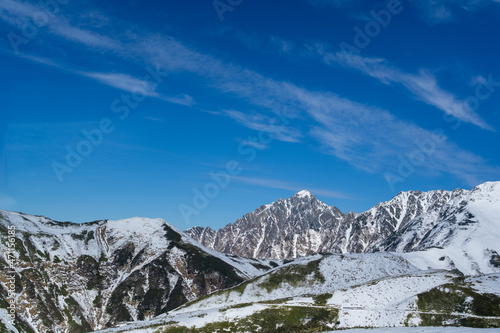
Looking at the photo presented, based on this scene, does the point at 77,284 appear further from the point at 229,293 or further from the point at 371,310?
the point at 371,310

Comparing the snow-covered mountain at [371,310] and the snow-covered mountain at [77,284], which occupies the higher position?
the snow-covered mountain at [77,284]

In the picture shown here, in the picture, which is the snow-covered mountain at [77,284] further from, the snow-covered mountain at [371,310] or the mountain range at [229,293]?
the snow-covered mountain at [371,310]

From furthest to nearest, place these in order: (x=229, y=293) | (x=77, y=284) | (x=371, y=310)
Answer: (x=77, y=284)
(x=229, y=293)
(x=371, y=310)

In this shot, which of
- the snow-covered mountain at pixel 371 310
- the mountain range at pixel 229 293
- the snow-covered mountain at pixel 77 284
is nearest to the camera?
the snow-covered mountain at pixel 371 310

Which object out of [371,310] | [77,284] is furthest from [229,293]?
[77,284]

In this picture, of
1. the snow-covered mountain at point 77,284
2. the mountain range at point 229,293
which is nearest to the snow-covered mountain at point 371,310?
the mountain range at point 229,293

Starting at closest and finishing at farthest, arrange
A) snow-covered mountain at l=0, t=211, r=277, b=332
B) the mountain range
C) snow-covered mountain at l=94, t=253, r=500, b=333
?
snow-covered mountain at l=94, t=253, r=500, b=333 → the mountain range → snow-covered mountain at l=0, t=211, r=277, b=332

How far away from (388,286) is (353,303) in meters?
11.7

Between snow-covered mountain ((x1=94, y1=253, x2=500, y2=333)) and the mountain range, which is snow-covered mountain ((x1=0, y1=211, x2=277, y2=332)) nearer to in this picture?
the mountain range

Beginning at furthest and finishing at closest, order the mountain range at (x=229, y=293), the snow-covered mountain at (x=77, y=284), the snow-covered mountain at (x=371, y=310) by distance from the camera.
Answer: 1. the snow-covered mountain at (x=77, y=284)
2. the mountain range at (x=229, y=293)
3. the snow-covered mountain at (x=371, y=310)

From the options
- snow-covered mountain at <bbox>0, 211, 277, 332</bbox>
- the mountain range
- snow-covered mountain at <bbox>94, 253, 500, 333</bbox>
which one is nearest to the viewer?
snow-covered mountain at <bbox>94, 253, 500, 333</bbox>

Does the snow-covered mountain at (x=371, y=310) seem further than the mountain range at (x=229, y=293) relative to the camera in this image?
No

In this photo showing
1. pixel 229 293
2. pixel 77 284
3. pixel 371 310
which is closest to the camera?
pixel 371 310

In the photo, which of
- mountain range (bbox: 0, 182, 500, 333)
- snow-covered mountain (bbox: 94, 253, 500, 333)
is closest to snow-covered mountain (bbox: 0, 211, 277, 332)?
mountain range (bbox: 0, 182, 500, 333)
